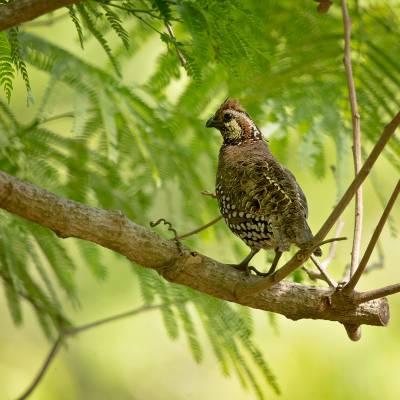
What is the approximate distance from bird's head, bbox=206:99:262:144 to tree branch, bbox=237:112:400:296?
150cm

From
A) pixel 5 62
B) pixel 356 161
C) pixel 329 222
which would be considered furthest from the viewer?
pixel 356 161

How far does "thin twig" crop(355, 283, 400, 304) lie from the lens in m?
3.38

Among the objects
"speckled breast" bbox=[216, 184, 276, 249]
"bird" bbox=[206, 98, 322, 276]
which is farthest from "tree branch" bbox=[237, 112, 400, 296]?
"speckled breast" bbox=[216, 184, 276, 249]

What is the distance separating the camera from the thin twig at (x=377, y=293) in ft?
11.1

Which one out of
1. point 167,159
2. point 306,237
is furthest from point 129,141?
point 306,237

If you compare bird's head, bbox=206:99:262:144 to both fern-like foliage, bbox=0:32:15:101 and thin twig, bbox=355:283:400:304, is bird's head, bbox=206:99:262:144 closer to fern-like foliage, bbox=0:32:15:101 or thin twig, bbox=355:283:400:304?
thin twig, bbox=355:283:400:304

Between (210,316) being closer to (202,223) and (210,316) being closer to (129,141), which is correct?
(202,223)

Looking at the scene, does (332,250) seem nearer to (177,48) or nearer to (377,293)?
(377,293)

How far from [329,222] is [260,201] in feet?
3.96

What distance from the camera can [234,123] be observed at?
4.96 meters

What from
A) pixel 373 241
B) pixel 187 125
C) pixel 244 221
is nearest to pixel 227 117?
pixel 187 125

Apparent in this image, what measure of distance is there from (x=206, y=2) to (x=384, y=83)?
195 cm

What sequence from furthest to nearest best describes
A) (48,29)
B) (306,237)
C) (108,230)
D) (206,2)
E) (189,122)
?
(48,29)
(189,122)
(306,237)
(206,2)
(108,230)

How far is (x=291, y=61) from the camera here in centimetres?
532
